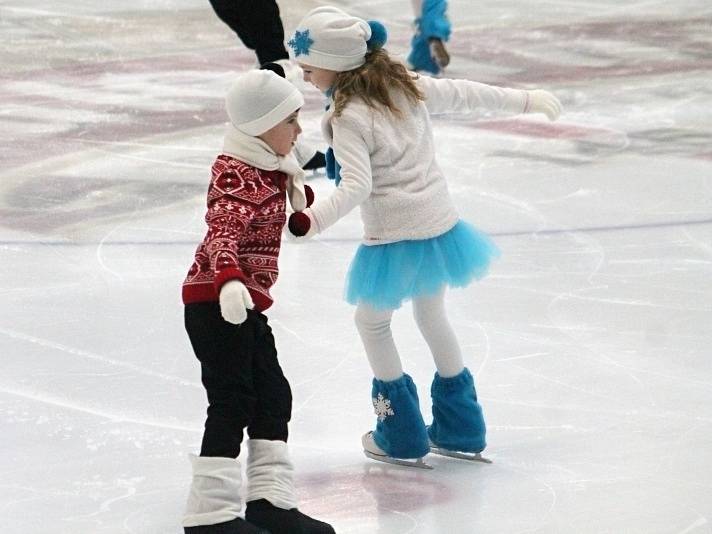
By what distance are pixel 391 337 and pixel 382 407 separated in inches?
6.0

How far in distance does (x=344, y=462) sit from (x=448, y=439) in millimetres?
228

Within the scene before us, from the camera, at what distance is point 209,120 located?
5863 mm

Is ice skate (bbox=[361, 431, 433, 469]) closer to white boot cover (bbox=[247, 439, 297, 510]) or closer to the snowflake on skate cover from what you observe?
the snowflake on skate cover

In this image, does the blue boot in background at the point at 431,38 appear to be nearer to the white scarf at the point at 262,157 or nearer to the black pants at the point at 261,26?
the black pants at the point at 261,26

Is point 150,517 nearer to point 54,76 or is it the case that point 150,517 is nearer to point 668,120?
point 668,120

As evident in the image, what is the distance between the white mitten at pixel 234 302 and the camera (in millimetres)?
2299

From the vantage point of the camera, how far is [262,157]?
2514 mm

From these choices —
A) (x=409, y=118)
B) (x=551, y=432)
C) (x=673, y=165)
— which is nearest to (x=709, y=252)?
(x=673, y=165)

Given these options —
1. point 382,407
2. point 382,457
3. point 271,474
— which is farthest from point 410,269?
point 271,474

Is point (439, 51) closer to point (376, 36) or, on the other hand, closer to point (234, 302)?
point (376, 36)

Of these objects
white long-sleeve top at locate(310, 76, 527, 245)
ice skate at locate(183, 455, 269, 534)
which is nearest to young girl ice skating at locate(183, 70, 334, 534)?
ice skate at locate(183, 455, 269, 534)

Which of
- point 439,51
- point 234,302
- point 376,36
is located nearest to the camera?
point 234,302

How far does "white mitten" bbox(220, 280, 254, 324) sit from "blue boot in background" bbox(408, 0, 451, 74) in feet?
13.8

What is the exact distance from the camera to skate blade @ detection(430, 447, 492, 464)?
2900 millimetres
